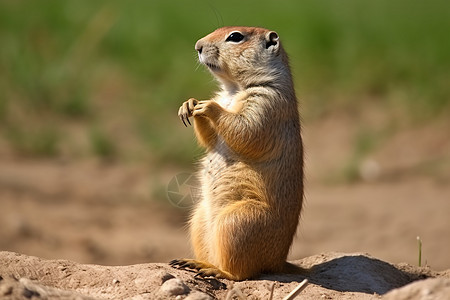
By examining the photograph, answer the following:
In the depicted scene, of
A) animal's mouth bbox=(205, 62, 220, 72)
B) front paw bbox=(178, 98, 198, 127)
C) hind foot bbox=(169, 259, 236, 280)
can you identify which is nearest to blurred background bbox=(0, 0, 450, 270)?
animal's mouth bbox=(205, 62, 220, 72)

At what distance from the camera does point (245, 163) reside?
16.3 ft

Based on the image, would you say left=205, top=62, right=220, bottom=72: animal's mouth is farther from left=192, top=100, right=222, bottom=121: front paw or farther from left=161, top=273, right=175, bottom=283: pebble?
left=161, top=273, right=175, bottom=283: pebble

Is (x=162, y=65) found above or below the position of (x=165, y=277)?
above

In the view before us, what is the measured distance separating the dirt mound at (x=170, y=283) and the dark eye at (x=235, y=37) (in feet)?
5.23


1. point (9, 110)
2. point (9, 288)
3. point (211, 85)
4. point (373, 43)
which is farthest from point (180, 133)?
point (9, 288)

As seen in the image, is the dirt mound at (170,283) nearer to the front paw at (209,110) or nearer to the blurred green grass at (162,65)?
the front paw at (209,110)

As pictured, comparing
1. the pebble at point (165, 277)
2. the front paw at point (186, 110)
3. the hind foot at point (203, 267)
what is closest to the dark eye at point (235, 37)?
the front paw at point (186, 110)

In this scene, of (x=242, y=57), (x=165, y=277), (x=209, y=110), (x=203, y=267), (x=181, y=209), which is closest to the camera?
(x=165, y=277)

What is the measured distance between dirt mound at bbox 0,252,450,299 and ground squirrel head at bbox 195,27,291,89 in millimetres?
1317

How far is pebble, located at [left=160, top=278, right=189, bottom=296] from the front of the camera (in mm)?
4039

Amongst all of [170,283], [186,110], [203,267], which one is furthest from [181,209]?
[170,283]

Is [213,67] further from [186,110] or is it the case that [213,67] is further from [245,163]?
[245,163]

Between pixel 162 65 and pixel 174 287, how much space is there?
406 inches

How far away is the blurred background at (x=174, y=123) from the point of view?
8727 millimetres
